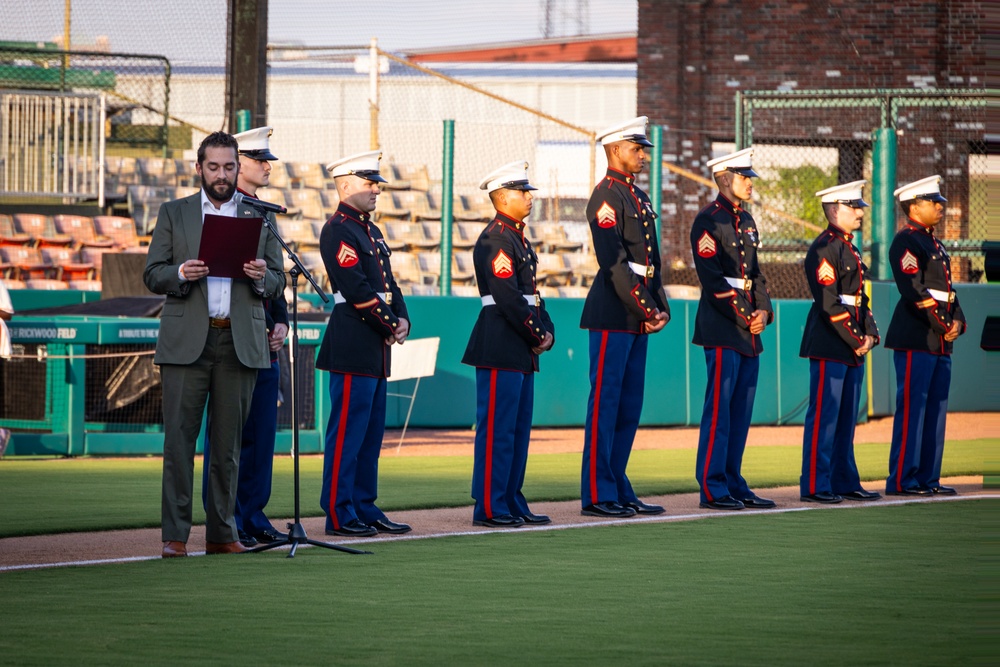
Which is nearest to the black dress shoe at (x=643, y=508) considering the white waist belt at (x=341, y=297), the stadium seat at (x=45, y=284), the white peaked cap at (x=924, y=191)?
the white waist belt at (x=341, y=297)

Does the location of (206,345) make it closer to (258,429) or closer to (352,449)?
(258,429)

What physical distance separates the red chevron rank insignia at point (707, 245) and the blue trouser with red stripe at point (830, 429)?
1.09 meters

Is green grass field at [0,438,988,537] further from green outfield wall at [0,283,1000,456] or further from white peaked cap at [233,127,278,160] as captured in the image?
white peaked cap at [233,127,278,160]

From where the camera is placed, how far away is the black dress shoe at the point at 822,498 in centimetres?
931

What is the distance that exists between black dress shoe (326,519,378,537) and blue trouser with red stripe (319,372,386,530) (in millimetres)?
25

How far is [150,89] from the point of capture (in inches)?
937

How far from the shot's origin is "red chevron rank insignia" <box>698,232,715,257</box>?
29.6ft

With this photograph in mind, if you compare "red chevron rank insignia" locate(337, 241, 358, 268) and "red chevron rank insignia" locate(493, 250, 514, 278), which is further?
"red chevron rank insignia" locate(493, 250, 514, 278)

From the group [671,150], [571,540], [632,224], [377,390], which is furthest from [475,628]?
[671,150]

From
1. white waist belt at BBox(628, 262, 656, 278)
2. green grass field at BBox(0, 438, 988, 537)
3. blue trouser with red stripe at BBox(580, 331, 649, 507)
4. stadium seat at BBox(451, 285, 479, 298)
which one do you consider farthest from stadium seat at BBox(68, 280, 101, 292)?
white waist belt at BBox(628, 262, 656, 278)

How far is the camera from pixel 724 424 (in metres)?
9.05

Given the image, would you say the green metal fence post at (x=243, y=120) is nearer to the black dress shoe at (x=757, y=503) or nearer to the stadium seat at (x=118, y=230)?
the stadium seat at (x=118, y=230)

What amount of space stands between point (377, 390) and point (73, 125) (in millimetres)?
14629

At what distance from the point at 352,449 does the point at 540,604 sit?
243 cm
